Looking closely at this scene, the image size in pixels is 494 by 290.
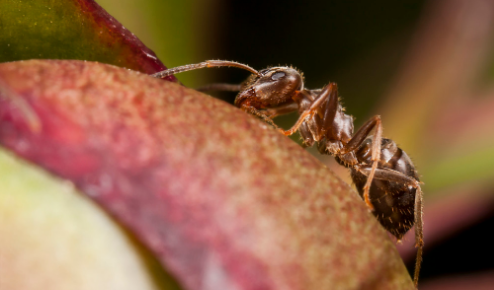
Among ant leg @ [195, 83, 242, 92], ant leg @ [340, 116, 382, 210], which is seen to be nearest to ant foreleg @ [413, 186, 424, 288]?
ant leg @ [340, 116, 382, 210]

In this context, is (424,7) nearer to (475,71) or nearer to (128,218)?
(475,71)

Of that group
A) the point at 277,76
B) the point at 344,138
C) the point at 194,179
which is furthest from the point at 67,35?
the point at 344,138

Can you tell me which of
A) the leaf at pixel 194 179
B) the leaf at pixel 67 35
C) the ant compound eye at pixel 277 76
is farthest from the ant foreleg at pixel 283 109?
the leaf at pixel 194 179

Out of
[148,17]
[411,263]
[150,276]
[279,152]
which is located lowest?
[411,263]

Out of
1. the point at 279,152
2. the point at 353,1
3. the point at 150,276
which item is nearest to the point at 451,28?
the point at 353,1

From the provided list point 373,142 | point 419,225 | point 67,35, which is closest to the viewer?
point 67,35

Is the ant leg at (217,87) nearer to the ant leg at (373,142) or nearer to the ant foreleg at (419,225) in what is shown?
the ant leg at (373,142)

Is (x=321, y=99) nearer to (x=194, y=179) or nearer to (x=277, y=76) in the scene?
(x=277, y=76)
